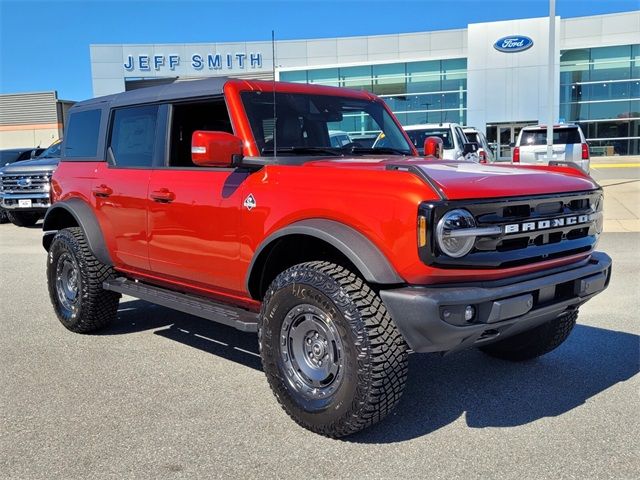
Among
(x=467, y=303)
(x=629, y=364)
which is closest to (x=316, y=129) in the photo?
(x=467, y=303)

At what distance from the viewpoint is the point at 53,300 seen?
574 centimetres

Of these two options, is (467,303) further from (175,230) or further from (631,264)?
(631,264)

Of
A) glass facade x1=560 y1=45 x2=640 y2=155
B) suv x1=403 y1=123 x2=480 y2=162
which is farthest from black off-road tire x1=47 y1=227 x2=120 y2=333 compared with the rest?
glass facade x1=560 y1=45 x2=640 y2=155

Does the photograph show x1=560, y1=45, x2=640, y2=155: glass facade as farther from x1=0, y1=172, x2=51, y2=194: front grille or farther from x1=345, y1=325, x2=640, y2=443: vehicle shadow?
x1=345, y1=325, x2=640, y2=443: vehicle shadow

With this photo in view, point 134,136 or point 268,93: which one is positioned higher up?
point 268,93

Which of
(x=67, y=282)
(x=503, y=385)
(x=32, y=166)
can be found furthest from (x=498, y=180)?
(x=32, y=166)

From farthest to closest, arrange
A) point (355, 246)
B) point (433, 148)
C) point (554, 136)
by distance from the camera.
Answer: point (554, 136) < point (433, 148) < point (355, 246)

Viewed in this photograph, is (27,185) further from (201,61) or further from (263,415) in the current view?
(201,61)

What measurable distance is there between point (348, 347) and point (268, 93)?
2.03m

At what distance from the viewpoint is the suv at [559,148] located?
1734 cm

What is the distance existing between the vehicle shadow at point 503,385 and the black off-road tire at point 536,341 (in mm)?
77

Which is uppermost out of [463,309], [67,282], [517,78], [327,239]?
[517,78]

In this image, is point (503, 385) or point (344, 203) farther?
point (503, 385)

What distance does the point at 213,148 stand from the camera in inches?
142
